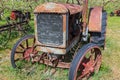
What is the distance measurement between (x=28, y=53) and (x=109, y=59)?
2175 mm

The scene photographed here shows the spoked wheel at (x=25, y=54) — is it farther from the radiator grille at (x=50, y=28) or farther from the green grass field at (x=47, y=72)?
the radiator grille at (x=50, y=28)

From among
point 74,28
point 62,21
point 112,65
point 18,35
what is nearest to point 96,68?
point 112,65

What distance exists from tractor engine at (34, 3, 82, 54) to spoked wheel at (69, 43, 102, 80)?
0.41 m

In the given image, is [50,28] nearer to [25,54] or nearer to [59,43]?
[59,43]

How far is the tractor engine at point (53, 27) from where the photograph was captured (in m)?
4.11

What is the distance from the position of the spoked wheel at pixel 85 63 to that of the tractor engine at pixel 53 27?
0.41 metres

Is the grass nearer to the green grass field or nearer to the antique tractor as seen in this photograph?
the green grass field

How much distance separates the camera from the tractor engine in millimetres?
4113

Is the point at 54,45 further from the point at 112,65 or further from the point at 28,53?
the point at 112,65

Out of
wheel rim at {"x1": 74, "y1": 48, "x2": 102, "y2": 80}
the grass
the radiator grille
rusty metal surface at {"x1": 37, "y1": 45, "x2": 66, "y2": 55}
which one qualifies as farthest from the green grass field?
the radiator grille

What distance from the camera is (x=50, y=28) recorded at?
14.0 ft

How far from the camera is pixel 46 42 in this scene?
4.37 m

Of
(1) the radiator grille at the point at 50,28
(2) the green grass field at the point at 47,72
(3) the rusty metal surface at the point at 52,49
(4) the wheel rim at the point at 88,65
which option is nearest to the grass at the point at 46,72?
(2) the green grass field at the point at 47,72

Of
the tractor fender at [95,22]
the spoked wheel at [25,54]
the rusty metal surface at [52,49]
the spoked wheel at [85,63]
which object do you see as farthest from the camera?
the tractor fender at [95,22]
